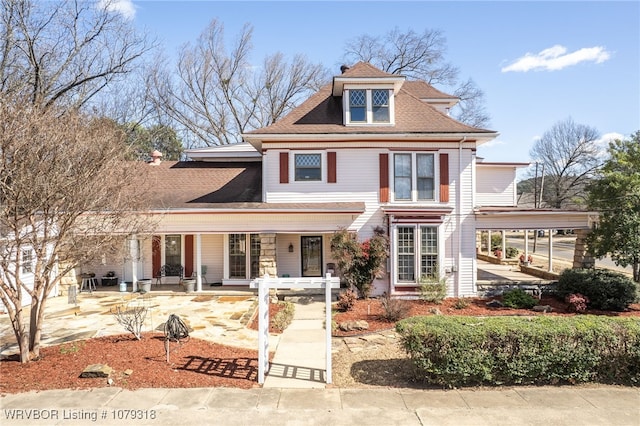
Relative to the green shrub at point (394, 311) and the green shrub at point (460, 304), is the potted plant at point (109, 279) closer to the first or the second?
the green shrub at point (394, 311)

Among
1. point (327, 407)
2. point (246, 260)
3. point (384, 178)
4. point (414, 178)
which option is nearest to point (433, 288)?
point (414, 178)

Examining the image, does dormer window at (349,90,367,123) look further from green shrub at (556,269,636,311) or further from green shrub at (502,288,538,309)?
green shrub at (556,269,636,311)

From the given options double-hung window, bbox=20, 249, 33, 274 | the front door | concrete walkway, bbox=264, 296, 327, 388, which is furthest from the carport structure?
double-hung window, bbox=20, 249, 33, 274

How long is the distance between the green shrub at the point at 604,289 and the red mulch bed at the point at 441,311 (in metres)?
0.30

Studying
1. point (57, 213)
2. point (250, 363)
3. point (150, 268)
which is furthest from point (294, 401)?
point (150, 268)

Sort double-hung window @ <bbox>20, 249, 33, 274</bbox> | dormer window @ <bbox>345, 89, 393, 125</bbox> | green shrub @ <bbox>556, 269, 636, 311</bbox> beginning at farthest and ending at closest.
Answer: dormer window @ <bbox>345, 89, 393, 125</bbox> < green shrub @ <bbox>556, 269, 636, 311</bbox> < double-hung window @ <bbox>20, 249, 33, 274</bbox>

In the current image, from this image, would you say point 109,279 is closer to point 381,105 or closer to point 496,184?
point 381,105

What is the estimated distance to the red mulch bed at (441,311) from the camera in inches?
447

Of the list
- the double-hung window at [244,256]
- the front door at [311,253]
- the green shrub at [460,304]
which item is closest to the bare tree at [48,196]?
the double-hung window at [244,256]

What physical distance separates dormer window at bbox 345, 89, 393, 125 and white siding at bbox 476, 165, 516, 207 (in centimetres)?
500

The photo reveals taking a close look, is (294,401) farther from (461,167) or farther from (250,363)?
(461,167)

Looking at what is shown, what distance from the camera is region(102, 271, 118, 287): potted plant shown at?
1652 cm

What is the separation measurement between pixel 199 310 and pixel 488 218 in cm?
1075

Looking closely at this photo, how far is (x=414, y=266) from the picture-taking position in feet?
47.0
